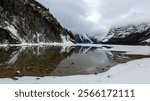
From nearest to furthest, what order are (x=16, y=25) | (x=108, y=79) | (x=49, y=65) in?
(x=108, y=79) → (x=49, y=65) → (x=16, y=25)

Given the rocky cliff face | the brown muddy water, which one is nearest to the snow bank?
the brown muddy water

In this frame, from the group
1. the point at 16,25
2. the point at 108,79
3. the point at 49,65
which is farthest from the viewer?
the point at 16,25

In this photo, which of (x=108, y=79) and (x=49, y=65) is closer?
(x=108, y=79)

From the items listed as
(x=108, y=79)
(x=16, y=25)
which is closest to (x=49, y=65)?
(x=108, y=79)

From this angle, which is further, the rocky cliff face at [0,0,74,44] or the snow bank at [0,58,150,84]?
the rocky cliff face at [0,0,74,44]

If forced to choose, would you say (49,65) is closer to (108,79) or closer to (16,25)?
(108,79)

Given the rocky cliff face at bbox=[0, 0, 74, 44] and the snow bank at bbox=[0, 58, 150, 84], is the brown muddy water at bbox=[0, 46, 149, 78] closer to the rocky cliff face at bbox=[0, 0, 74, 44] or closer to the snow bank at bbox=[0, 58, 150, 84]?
the snow bank at bbox=[0, 58, 150, 84]

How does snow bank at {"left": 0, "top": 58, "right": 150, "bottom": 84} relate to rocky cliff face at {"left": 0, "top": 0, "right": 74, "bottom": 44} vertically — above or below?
below

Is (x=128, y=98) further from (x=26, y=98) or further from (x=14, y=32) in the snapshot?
(x=14, y=32)

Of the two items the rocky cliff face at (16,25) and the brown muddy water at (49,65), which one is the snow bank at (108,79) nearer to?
the brown muddy water at (49,65)

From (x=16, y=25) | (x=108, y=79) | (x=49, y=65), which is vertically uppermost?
(x=16, y=25)

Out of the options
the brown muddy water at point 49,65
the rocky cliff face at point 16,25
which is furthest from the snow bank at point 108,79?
the rocky cliff face at point 16,25
